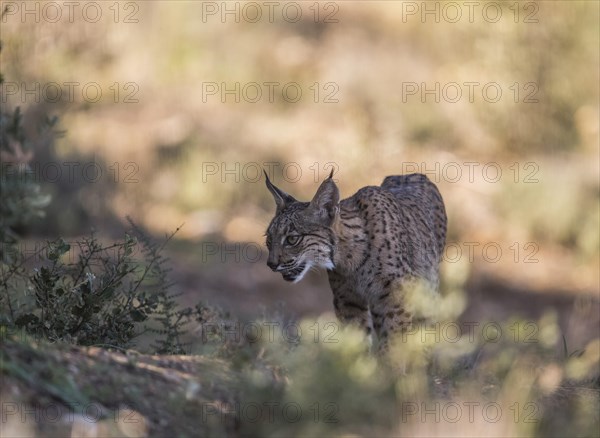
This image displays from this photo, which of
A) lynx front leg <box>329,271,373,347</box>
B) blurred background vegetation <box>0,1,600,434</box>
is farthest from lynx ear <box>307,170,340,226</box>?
blurred background vegetation <box>0,1,600,434</box>

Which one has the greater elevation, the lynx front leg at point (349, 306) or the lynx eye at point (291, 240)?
the lynx eye at point (291, 240)

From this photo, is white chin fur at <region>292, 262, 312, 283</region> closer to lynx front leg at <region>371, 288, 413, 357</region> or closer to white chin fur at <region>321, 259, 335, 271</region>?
white chin fur at <region>321, 259, 335, 271</region>

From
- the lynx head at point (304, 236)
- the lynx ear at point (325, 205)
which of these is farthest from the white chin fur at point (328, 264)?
the lynx ear at point (325, 205)

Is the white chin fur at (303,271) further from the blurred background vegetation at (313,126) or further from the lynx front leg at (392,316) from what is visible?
the blurred background vegetation at (313,126)

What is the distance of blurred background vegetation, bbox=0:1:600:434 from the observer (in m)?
15.3

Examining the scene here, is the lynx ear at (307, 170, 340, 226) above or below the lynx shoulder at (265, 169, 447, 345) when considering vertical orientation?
above

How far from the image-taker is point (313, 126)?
Answer: 723 inches

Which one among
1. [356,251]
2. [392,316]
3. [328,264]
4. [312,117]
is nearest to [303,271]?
[328,264]

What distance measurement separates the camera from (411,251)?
26.5 ft

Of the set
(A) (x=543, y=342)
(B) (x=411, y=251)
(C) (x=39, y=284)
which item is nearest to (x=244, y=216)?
(B) (x=411, y=251)

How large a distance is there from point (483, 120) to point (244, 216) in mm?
4733

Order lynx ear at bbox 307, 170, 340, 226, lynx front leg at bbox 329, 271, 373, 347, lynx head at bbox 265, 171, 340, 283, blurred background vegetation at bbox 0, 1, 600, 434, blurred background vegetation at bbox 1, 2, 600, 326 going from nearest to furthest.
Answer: lynx head at bbox 265, 171, 340, 283 → lynx ear at bbox 307, 170, 340, 226 → lynx front leg at bbox 329, 271, 373, 347 → blurred background vegetation at bbox 0, 1, 600, 434 → blurred background vegetation at bbox 1, 2, 600, 326

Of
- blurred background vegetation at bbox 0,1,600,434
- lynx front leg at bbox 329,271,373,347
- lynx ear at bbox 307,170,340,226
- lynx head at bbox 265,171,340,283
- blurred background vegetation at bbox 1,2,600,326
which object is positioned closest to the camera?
lynx head at bbox 265,171,340,283

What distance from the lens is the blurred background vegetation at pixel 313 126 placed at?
15312 mm
